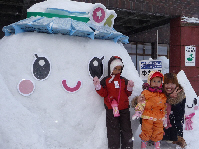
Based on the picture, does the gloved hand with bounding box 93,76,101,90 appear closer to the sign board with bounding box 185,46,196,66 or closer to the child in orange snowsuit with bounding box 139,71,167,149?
the child in orange snowsuit with bounding box 139,71,167,149

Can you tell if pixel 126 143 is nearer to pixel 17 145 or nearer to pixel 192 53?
pixel 17 145

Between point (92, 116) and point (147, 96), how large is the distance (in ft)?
2.77

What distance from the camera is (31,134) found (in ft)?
9.22

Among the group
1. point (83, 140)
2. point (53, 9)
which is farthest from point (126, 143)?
point (53, 9)

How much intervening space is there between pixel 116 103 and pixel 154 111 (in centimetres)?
58

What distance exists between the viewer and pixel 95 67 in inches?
126

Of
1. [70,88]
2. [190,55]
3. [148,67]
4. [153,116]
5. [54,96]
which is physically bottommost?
[153,116]

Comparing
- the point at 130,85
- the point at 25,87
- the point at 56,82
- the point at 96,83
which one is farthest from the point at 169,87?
the point at 25,87

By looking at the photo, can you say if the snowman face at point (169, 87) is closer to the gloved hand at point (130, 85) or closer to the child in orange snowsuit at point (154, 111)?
the child in orange snowsuit at point (154, 111)

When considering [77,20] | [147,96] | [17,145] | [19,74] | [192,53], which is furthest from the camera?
[192,53]

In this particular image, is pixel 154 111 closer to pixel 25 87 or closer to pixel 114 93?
pixel 114 93

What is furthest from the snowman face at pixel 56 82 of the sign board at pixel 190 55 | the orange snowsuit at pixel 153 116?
the sign board at pixel 190 55

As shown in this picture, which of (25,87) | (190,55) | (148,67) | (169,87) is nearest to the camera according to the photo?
(25,87)

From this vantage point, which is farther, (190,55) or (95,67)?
(190,55)
